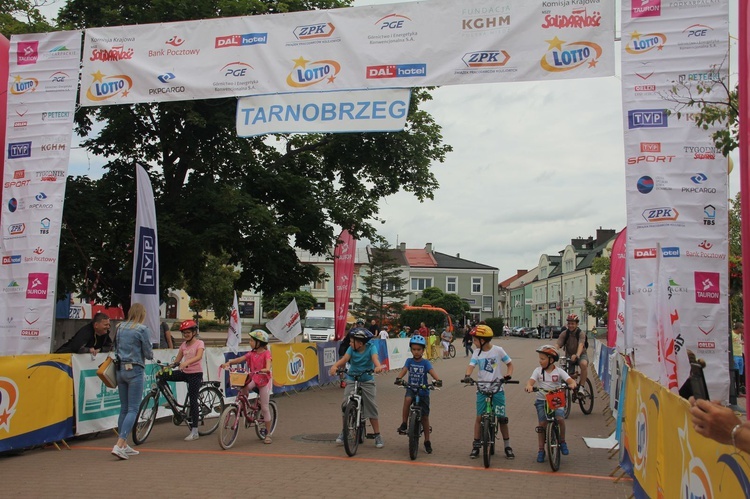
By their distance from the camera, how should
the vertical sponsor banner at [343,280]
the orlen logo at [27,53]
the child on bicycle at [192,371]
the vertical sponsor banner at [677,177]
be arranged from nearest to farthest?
1. the vertical sponsor banner at [677,177]
2. the child on bicycle at [192,371]
3. the orlen logo at [27,53]
4. the vertical sponsor banner at [343,280]

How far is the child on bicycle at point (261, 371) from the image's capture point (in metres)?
10.7

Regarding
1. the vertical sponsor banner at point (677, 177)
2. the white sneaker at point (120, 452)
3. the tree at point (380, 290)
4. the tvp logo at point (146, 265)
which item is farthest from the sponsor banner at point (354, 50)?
the tree at point (380, 290)

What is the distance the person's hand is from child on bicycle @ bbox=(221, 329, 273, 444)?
26.2ft

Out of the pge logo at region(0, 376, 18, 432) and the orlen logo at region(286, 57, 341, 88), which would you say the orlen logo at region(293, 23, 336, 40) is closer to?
the orlen logo at region(286, 57, 341, 88)

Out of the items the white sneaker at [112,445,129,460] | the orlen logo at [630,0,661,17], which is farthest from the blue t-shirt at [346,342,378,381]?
the orlen logo at [630,0,661,17]

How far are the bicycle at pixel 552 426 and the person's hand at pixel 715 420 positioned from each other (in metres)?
5.96

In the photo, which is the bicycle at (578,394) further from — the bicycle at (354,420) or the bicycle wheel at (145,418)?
the bicycle wheel at (145,418)

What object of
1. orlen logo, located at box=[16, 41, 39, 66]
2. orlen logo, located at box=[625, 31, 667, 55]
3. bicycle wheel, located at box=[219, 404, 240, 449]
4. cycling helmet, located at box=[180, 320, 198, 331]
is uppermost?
orlen logo, located at box=[16, 41, 39, 66]

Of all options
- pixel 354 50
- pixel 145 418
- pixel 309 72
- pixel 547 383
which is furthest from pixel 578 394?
pixel 145 418

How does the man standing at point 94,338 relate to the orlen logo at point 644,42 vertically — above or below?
below

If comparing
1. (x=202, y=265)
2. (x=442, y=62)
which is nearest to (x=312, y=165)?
(x=202, y=265)

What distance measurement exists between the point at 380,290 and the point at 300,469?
201 ft

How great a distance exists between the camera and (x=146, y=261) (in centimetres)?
1296

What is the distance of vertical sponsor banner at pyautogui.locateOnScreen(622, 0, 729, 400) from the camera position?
353 inches
